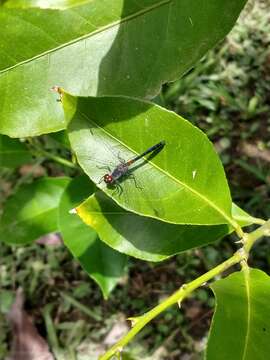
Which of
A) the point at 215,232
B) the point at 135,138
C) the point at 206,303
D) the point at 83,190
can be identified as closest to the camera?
the point at 135,138

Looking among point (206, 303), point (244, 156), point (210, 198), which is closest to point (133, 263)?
point (206, 303)

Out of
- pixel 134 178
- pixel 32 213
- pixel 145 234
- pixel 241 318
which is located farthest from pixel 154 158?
pixel 32 213

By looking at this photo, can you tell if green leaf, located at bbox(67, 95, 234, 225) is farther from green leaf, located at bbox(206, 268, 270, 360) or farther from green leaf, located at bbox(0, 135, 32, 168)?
green leaf, located at bbox(0, 135, 32, 168)

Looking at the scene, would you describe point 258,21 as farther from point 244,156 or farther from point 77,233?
point 77,233

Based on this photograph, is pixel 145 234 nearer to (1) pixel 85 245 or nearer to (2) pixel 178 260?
(1) pixel 85 245

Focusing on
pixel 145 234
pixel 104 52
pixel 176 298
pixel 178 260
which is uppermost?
pixel 104 52

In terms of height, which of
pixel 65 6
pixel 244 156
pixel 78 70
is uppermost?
pixel 65 6

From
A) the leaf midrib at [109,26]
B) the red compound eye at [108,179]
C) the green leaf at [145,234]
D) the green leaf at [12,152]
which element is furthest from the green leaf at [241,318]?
the green leaf at [12,152]

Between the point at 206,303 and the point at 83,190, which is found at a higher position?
the point at 83,190
